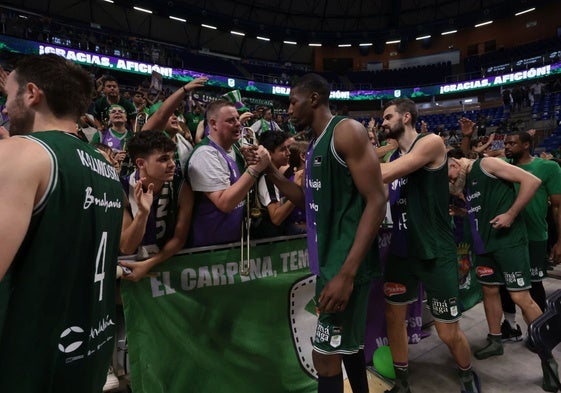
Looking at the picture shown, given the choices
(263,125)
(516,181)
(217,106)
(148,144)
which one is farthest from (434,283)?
(263,125)

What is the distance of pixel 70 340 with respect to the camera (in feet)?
4.20

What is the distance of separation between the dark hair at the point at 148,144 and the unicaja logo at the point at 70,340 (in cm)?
128

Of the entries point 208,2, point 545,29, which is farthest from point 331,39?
point 545,29

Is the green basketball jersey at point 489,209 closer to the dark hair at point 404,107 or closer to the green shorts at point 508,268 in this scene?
the green shorts at point 508,268

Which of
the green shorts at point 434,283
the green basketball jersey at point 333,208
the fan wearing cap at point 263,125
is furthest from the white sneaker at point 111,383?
the fan wearing cap at point 263,125

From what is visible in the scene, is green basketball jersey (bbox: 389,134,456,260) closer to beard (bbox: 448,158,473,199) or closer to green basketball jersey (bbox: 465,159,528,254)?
green basketball jersey (bbox: 465,159,528,254)

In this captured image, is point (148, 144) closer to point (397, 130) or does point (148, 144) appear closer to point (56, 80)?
point (56, 80)

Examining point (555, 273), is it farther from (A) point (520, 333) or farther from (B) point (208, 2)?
(B) point (208, 2)

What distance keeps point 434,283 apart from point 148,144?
7.20 feet

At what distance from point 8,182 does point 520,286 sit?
3729mm

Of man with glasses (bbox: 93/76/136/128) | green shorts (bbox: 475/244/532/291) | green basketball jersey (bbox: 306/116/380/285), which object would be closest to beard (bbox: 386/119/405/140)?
green basketball jersey (bbox: 306/116/380/285)

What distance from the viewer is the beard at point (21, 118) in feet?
4.25

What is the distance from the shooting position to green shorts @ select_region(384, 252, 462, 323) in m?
2.61

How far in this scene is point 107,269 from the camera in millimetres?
1476
